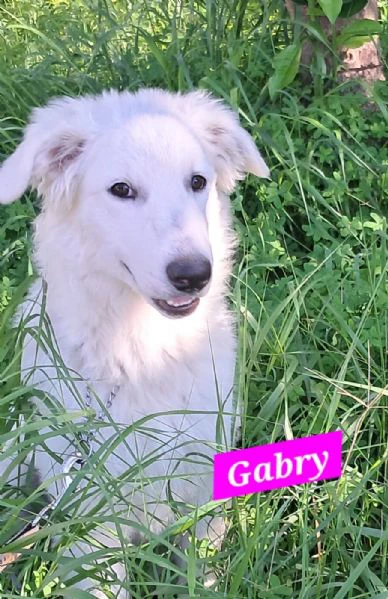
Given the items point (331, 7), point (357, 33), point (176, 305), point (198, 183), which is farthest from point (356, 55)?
point (176, 305)

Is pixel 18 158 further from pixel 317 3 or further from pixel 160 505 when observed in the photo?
pixel 317 3

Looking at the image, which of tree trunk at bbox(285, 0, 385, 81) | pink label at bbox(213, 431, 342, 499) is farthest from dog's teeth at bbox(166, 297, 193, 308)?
tree trunk at bbox(285, 0, 385, 81)

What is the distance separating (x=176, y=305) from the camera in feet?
7.04

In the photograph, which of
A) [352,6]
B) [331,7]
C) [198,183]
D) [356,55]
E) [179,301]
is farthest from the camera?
[356,55]

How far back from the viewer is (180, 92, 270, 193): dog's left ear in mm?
2457

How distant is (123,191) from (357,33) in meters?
1.53

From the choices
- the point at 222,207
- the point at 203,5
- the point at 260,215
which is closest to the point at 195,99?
the point at 222,207

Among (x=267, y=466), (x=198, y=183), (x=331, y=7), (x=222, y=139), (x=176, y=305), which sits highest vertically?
(x=331, y=7)

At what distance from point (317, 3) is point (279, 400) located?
1.72 metres

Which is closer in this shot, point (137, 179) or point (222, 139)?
point (137, 179)

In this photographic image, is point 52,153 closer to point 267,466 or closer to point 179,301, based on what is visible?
point 179,301

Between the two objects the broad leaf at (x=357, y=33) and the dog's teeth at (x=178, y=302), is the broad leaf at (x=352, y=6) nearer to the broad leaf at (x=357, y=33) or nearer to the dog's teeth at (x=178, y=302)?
the broad leaf at (x=357, y=33)

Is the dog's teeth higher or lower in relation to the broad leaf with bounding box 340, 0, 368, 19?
lower

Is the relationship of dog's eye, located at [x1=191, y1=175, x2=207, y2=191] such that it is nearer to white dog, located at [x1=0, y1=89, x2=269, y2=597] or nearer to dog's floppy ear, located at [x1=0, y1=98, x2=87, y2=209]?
white dog, located at [x1=0, y1=89, x2=269, y2=597]
